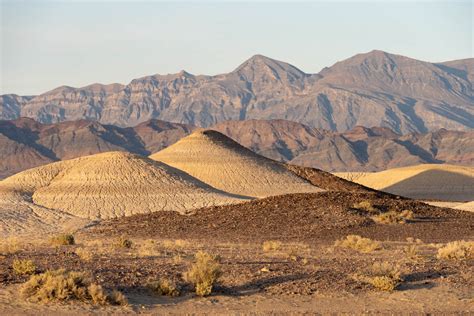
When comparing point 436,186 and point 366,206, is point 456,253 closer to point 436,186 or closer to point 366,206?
point 366,206

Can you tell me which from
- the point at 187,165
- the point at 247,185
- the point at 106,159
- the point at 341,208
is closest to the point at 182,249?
the point at 341,208

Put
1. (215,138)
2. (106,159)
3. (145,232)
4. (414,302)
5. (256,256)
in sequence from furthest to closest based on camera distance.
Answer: (215,138)
(106,159)
(145,232)
(256,256)
(414,302)

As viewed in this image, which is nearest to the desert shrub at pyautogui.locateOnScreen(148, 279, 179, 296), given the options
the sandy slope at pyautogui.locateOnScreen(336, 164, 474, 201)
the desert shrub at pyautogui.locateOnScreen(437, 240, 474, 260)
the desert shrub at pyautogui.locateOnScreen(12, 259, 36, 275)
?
the desert shrub at pyautogui.locateOnScreen(12, 259, 36, 275)

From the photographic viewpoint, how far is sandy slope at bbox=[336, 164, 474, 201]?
→ 393ft

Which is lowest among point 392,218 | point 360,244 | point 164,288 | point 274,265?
point 392,218

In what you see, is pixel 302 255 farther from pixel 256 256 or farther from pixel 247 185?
pixel 247 185

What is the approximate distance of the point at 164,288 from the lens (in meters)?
17.3

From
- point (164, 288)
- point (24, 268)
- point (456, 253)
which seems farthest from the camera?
point (456, 253)

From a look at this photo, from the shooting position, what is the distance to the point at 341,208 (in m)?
40.7

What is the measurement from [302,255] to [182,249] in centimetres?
431

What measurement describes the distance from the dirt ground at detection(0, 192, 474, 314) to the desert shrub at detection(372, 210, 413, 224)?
509 mm

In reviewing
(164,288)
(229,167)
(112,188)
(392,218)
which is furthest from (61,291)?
(229,167)

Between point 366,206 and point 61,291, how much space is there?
2690 centimetres

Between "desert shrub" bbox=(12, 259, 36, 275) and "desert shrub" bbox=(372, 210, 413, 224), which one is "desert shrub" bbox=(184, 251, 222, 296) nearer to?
"desert shrub" bbox=(12, 259, 36, 275)
